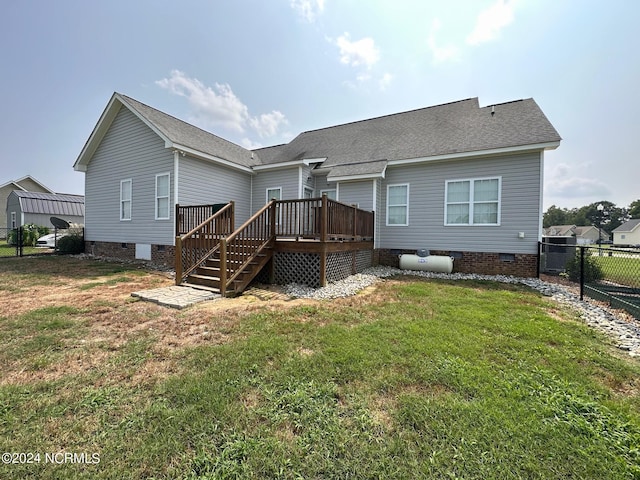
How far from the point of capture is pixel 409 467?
1.67m

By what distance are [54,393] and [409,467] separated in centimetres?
297

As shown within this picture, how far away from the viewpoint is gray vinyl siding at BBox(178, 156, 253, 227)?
9953 mm

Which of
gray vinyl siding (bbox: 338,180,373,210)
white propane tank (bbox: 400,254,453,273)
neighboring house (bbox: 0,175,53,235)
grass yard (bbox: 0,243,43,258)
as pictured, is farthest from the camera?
neighboring house (bbox: 0,175,53,235)

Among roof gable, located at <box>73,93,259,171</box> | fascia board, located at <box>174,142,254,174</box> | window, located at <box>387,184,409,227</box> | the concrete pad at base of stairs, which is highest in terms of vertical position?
roof gable, located at <box>73,93,259,171</box>

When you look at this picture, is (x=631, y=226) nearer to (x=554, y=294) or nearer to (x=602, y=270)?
(x=602, y=270)

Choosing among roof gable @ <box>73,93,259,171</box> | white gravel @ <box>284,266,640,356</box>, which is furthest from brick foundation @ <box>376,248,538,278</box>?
roof gable @ <box>73,93,259,171</box>

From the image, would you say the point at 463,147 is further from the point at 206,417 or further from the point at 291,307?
the point at 206,417

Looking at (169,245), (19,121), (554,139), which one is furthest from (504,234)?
(19,121)

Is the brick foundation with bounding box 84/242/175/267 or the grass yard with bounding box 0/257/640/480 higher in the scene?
the brick foundation with bounding box 84/242/175/267

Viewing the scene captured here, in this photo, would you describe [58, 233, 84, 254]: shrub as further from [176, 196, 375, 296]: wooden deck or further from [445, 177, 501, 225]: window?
[445, 177, 501, 225]: window

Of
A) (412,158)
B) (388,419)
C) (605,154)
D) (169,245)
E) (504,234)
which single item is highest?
(605,154)

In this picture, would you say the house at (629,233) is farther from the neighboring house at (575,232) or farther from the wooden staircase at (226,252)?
the wooden staircase at (226,252)

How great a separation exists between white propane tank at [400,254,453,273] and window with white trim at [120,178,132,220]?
11.4m

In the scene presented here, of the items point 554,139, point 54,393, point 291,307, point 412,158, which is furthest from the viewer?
point 412,158
